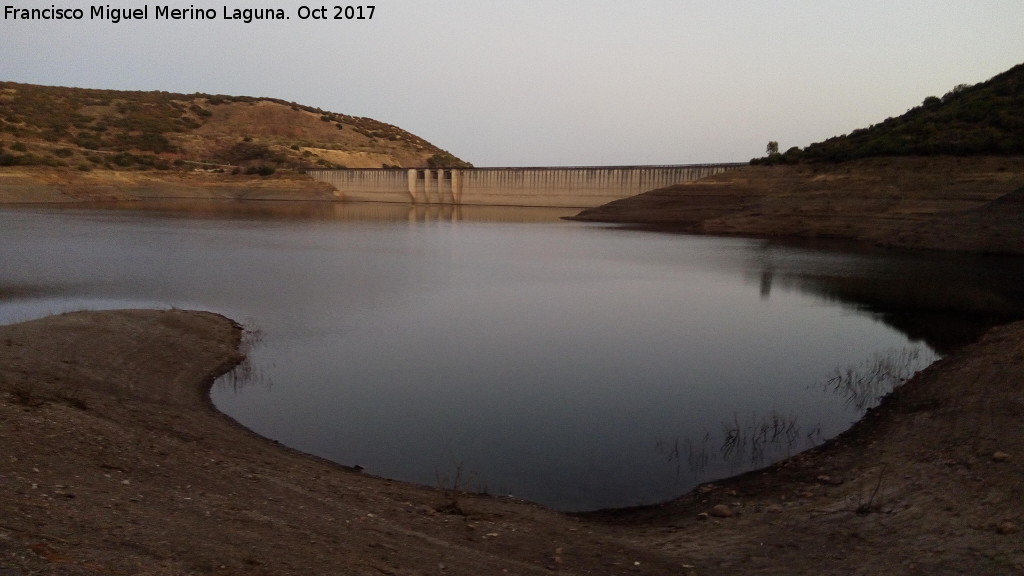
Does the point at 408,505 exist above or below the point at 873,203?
below

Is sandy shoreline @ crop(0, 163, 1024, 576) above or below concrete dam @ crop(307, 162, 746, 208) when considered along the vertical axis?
below

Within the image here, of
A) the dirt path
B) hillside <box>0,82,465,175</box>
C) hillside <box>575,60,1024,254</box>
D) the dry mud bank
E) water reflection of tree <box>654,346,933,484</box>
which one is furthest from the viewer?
hillside <box>0,82,465,175</box>

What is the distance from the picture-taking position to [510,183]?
241 ft

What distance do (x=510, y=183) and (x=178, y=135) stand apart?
4213 centimetres

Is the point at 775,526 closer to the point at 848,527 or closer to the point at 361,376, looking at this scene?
the point at 848,527

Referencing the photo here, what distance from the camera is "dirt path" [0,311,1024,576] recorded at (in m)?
4.34

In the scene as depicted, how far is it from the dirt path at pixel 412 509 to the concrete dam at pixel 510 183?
51.4m

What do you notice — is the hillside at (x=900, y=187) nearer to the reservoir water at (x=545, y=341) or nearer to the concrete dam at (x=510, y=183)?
the reservoir water at (x=545, y=341)

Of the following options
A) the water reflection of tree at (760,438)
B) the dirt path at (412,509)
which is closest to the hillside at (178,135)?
the dirt path at (412,509)

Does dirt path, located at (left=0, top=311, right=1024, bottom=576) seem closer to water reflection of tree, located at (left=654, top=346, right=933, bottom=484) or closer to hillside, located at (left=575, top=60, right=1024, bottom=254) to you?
water reflection of tree, located at (left=654, top=346, right=933, bottom=484)

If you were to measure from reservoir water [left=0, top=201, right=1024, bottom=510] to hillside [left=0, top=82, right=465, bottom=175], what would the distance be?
4431 centimetres

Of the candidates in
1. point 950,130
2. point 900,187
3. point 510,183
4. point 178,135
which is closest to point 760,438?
point 900,187

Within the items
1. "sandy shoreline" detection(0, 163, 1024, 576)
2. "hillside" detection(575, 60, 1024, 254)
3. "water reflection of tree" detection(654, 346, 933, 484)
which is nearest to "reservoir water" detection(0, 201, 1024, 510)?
"water reflection of tree" detection(654, 346, 933, 484)

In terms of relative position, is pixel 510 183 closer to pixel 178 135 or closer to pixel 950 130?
pixel 950 130
